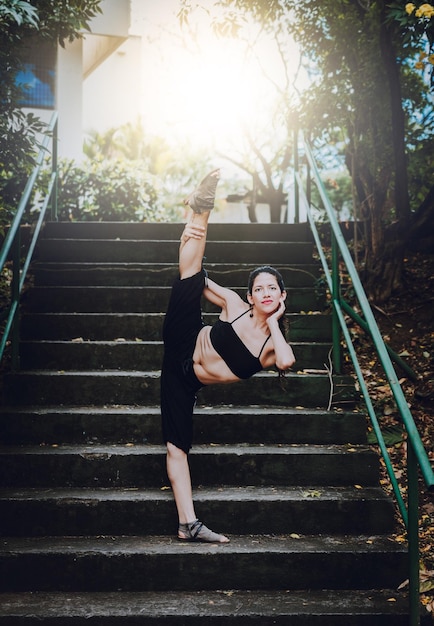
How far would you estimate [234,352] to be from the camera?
3227mm

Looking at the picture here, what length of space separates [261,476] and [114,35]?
444 inches

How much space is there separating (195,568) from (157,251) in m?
3.28

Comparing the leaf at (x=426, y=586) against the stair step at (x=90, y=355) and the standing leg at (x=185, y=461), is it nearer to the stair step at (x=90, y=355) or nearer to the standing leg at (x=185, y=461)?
the standing leg at (x=185, y=461)

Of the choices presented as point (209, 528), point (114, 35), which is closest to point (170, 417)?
point (209, 528)

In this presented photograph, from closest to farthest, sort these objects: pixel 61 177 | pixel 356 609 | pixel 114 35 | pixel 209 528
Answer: pixel 356 609
pixel 209 528
pixel 61 177
pixel 114 35

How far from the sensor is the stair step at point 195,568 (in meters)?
3.21

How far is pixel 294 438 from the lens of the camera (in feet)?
13.2

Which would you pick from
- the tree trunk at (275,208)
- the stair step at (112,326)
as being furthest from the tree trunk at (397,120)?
the tree trunk at (275,208)

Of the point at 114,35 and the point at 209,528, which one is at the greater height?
the point at 114,35

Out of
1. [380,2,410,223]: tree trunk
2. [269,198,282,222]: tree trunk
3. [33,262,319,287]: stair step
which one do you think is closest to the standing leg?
[33,262,319,287]: stair step

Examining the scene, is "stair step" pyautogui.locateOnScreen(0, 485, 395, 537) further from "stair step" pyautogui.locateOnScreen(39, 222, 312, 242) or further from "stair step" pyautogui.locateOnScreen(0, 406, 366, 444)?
"stair step" pyautogui.locateOnScreen(39, 222, 312, 242)

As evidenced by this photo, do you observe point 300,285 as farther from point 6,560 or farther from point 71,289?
point 6,560

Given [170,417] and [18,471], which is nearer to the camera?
[170,417]

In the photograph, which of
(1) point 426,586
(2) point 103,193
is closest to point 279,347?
(1) point 426,586
